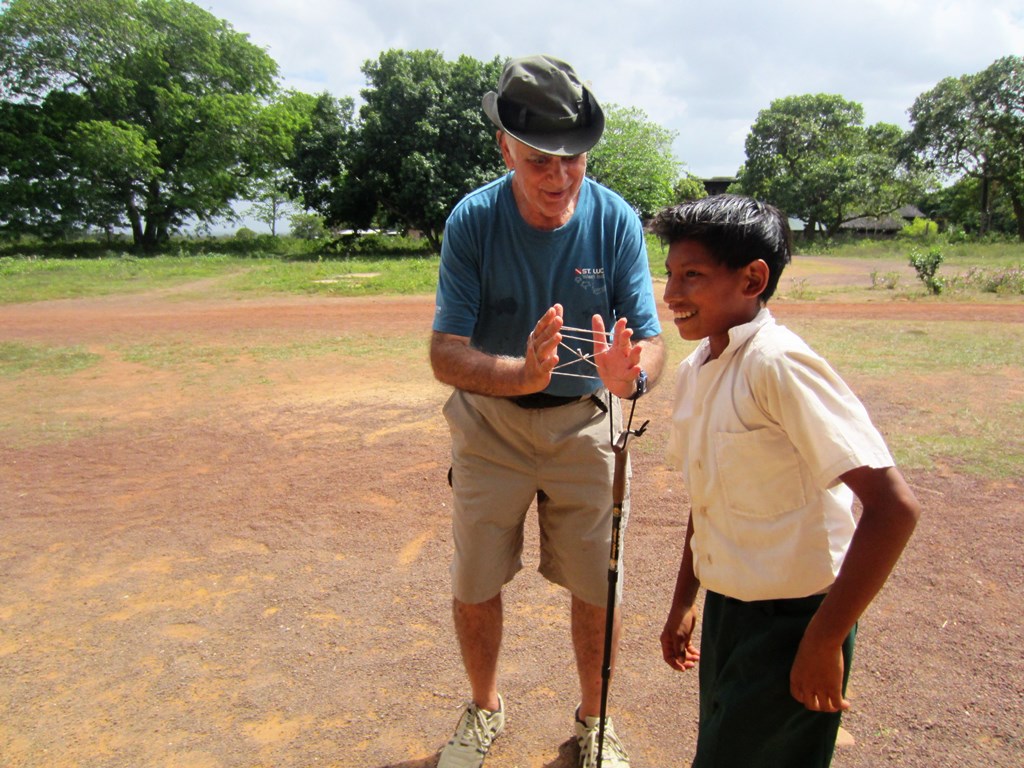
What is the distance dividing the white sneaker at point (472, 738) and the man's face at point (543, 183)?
1.68 metres

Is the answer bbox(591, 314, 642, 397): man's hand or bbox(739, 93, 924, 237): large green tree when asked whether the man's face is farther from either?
bbox(739, 93, 924, 237): large green tree

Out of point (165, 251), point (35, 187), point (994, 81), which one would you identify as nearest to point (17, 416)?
point (165, 251)

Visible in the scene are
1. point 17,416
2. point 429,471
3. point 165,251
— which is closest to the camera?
point 429,471

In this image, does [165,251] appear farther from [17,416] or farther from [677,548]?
[677,548]

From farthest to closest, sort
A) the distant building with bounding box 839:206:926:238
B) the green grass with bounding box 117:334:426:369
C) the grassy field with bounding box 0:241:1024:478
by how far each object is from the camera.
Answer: the distant building with bounding box 839:206:926:238
the green grass with bounding box 117:334:426:369
the grassy field with bounding box 0:241:1024:478

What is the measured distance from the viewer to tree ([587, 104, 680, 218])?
110 feet

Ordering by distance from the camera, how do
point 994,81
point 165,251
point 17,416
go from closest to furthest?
point 17,416 < point 165,251 < point 994,81

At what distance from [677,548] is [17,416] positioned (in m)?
6.14

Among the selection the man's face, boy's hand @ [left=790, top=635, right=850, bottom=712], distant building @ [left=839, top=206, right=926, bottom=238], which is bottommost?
boy's hand @ [left=790, top=635, right=850, bottom=712]

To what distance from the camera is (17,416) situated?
697 centimetres

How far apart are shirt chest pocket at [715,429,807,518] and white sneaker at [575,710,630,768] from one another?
3.96 feet

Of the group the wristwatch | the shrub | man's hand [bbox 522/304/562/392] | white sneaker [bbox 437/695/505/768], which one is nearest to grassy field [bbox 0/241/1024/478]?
the shrub

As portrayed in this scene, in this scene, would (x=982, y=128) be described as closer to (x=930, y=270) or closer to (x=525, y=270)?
(x=930, y=270)

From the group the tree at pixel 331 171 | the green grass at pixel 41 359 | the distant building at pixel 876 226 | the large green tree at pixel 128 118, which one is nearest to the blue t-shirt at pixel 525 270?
the green grass at pixel 41 359
